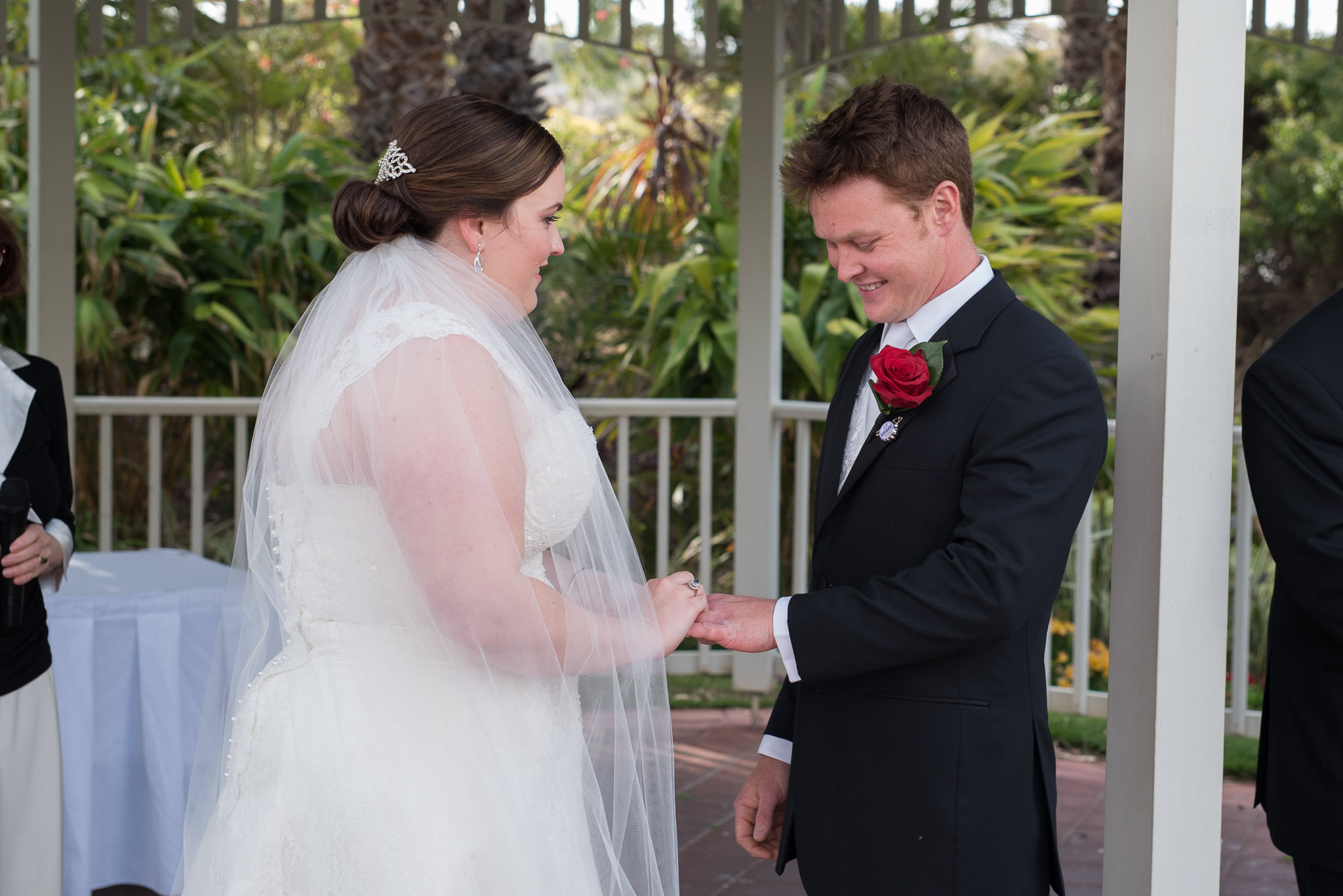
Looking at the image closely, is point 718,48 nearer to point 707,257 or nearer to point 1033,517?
point 707,257

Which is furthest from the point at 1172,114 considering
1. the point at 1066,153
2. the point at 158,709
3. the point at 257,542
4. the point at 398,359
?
the point at 1066,153

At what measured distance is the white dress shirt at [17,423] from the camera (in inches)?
112

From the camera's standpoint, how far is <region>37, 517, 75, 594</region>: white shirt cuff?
2.90 metres

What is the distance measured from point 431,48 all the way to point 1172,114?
284 inches

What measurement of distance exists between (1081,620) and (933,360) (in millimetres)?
3408

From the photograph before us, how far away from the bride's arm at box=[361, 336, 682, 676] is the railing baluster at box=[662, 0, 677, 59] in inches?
134

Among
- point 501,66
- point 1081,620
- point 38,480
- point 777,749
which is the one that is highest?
point 501,66

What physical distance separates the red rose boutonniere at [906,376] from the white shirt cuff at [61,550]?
203 cm

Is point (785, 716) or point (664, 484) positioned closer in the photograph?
point (785, 716)

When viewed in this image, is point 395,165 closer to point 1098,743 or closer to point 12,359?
point 12,359

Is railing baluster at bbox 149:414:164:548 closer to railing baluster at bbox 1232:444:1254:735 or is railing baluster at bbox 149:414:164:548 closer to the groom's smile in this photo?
the groom's smile

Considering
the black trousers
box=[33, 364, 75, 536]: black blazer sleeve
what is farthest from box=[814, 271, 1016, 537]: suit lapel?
box=[33, 364, 75, 536]: black blazer sleeve

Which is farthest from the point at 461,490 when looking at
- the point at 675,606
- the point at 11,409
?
the point at 11,409

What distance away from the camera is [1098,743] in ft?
Answer: 16.7
